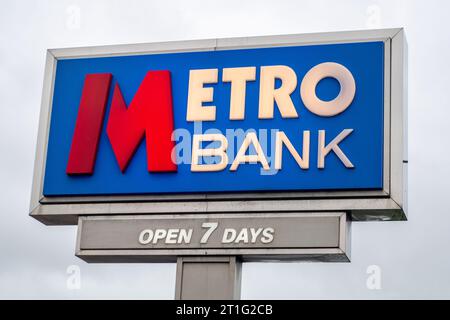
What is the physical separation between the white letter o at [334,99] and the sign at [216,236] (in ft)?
5.70

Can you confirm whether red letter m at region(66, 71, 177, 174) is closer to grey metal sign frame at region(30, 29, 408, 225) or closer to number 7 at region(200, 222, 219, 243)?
grey metal sign frame at region(30, 29, 408, 225)

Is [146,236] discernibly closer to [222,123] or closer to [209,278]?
[209,278]

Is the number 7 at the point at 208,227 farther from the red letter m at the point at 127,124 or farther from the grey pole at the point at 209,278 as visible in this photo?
the red letter m at the point at 127,124

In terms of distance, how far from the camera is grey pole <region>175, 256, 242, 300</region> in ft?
51.6

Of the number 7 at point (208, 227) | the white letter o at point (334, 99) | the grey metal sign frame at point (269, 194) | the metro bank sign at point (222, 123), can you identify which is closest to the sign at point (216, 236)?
the number 7 at point (208, 227)

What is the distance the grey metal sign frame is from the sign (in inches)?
5.8

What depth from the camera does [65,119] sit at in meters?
17.7

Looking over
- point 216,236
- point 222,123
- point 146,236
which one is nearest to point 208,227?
point 216,236

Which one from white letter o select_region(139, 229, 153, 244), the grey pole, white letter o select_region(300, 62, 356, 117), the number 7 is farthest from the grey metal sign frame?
the grey pole

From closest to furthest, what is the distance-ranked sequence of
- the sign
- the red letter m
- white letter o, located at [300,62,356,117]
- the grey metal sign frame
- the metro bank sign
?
the sign → the grey metal sign frame → the metro bank sign → white letter o, located at [300,62,356,117] → the red letter m

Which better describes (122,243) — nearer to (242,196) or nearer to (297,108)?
(242,196)

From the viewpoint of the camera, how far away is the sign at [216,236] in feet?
51.3

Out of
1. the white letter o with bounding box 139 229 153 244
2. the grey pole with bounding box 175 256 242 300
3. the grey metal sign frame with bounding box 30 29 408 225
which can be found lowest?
the grey pole with bounding box 175 256 242 300
